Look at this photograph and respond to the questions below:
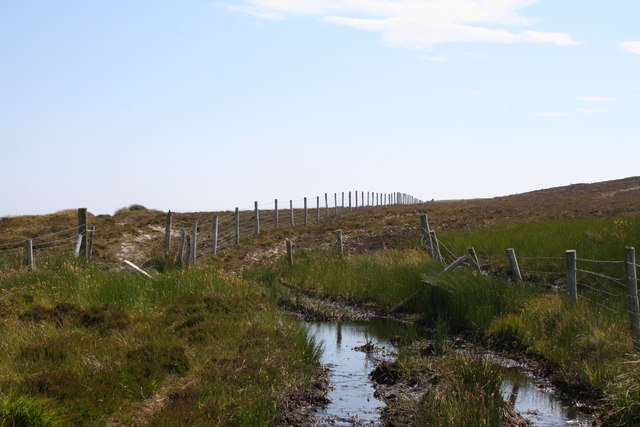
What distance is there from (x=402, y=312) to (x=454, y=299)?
2014mm

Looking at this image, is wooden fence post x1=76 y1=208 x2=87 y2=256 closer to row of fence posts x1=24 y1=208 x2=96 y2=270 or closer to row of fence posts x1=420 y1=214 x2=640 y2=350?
row of fence posts x1=24 y1=208 x2=96 y2=270

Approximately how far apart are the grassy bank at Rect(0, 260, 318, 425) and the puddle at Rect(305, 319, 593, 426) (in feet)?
1.81

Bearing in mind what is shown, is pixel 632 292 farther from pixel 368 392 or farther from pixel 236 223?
pixel 236 223

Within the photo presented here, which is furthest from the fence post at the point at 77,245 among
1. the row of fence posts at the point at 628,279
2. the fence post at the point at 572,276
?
the fence post at the point at 572,276

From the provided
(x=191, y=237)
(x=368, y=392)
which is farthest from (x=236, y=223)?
(x=368, y=392)

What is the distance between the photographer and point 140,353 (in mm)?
9766

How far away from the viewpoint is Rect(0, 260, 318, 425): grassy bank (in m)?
7.87

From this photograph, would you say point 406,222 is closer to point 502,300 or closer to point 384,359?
point 502,300

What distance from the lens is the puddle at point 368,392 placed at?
29.5 ft

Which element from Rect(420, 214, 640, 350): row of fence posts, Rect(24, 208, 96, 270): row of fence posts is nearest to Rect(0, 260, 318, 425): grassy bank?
Rect(24, 208, 96, 270): row of fence posts

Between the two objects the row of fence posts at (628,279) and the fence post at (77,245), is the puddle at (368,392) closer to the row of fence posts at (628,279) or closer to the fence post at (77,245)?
the row of fence posts at (628,279)

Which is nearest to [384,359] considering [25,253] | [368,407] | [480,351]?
[480,351]

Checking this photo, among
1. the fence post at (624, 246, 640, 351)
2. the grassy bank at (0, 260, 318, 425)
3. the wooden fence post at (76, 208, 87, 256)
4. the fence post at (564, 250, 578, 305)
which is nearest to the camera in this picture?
the grassy bank at (0, 260, 318, 425)

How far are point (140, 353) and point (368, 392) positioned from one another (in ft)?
10.9
